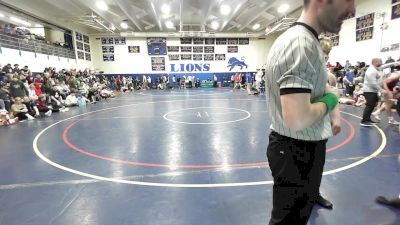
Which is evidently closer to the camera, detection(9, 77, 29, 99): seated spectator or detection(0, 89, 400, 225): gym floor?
detection(0, 89, 400, 225): gym floor

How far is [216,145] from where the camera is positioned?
19.9ft

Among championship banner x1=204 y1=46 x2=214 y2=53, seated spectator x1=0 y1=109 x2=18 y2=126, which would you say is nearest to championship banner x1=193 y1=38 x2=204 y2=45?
championship banner x1=204 y1=46 x2=214 y2=53

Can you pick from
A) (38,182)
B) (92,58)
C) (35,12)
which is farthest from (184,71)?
(38,182)

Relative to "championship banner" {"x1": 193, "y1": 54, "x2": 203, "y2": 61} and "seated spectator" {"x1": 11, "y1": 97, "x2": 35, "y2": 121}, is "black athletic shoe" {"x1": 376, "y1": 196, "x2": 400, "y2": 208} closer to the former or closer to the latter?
"seated spectator" {"x1": 11, "y1": 97, "x2": 35, "y2": 121}

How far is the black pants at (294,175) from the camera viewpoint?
140cm

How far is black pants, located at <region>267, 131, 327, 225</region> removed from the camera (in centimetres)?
140

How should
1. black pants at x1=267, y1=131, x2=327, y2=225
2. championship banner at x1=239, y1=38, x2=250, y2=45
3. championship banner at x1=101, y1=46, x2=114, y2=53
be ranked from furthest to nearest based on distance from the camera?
championship banner at x1=239, y1=38, x2=250, y2=45, championship banner at x1=101, y1=46, x2=114, y2=53, black pants at x1=267, y1=131, x2=327, y2=225

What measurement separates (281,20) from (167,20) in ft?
32.2

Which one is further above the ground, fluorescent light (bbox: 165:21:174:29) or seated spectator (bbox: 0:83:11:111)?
fluorescent light (bbox: 165:21:174:29)

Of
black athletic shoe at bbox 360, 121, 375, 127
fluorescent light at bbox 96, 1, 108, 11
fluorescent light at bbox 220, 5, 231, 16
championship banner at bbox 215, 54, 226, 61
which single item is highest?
fluorescent light at bbox 96, 1, 108, 11

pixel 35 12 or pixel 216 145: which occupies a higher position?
→ pixel 35 12

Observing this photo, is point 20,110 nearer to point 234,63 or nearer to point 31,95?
A: point 31,95

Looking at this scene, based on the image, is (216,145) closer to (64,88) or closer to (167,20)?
(64,88)

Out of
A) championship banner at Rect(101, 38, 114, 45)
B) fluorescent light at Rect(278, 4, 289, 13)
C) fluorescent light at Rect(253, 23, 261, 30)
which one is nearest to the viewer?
fluorescent light at Rect(278, 4, 289, 13)
